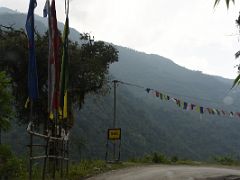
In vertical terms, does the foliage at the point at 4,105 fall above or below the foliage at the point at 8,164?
above

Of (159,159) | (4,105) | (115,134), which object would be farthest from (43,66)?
(4,105)

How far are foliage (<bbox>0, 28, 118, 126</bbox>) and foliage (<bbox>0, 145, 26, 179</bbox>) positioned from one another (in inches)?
374

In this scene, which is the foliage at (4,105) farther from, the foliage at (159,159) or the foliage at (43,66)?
the foliage at (159,159)

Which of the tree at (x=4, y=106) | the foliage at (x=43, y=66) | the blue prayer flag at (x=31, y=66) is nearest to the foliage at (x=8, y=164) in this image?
the tree at (x=4, y=106)

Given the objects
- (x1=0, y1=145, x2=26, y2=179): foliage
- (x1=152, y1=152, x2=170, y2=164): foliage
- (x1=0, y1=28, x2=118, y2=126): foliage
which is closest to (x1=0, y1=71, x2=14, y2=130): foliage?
(x1=0, y1=145, x2=26, y2=179): foliage

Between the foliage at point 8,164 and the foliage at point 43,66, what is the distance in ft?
31.1

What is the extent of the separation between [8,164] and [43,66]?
34.3ft

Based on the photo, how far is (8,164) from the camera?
1925 centimetres

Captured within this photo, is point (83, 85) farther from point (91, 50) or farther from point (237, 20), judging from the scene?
point (237, 20)

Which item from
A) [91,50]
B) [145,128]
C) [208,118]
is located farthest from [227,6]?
[208,118]

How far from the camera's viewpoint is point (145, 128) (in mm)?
161875

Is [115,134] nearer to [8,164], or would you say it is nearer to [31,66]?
[8,164]

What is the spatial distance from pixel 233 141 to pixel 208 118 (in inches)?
965

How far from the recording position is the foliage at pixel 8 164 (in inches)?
758
